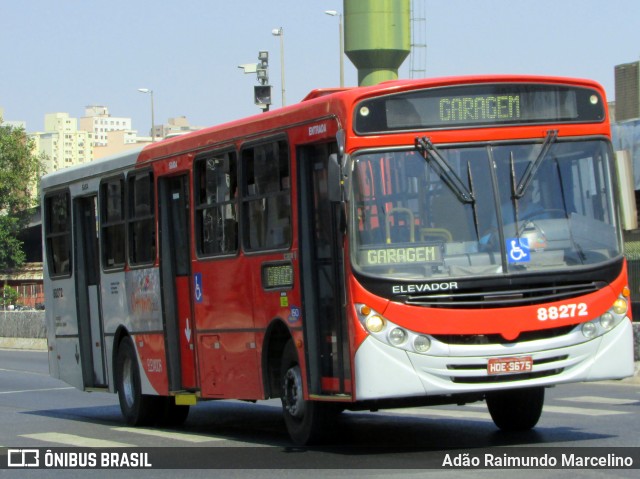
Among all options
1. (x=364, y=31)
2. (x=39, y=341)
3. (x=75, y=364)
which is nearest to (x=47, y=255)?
(x=75, y=364)

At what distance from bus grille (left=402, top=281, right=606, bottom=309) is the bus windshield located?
160mm

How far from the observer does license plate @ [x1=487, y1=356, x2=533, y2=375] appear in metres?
10.9

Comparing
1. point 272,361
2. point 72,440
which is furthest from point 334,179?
point 72,440

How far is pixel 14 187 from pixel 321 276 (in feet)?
212

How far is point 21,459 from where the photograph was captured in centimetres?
1245

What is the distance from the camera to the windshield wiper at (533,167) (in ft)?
36.4

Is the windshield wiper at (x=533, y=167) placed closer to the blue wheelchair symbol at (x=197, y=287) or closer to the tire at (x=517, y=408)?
the tire at (x=517, y=408)

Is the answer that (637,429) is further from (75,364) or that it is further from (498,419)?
(75,364)

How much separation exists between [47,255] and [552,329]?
31.9 ft

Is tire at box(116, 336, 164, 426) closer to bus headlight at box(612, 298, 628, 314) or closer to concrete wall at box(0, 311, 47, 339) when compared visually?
bus headlight at box(612, 298, 628, 314)

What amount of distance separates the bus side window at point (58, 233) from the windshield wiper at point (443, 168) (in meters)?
8.16

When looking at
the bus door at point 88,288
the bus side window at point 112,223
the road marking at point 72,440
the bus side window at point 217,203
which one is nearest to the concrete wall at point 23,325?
the bus door at point 88,288

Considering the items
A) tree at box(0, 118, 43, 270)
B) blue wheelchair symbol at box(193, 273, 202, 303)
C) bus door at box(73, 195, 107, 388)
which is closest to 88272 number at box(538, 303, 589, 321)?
blue wheelchair symbol at box(193, 273, 202, 303)

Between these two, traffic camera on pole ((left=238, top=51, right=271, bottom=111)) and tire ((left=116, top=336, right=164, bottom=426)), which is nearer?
tire ((left=116, top=336, right=164, bottom=426))
